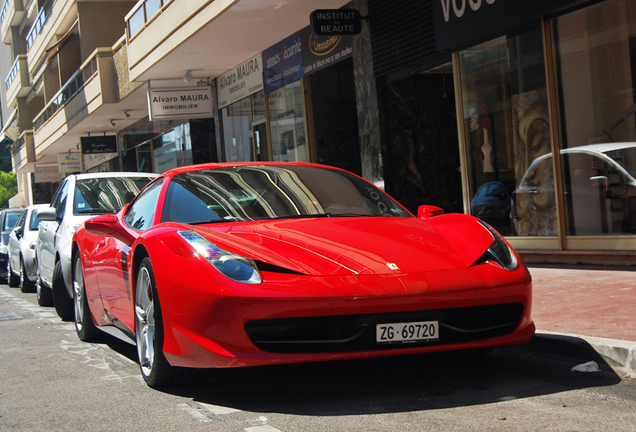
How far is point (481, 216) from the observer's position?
10.8 m

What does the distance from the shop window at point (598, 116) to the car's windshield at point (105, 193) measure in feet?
17.0

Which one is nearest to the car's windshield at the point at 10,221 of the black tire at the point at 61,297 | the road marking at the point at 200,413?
the black tire at the point at 61,297

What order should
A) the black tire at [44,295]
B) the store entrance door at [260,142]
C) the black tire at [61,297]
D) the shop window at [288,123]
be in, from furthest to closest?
1. the store entrance door at [260,142]
2. the shop window at [288,123]
3. the black tire at [44,295]
4. the black tire at [61,297]

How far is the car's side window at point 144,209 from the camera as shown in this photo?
17.3 ft

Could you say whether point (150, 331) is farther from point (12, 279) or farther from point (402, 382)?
point (12, 279)

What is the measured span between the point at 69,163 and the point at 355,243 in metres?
38.0

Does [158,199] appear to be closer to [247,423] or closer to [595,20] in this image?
[247,423]

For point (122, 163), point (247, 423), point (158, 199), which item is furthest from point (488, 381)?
point (122, 163)

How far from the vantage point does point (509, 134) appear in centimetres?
1029

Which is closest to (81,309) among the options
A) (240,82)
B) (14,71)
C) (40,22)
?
(240,82)

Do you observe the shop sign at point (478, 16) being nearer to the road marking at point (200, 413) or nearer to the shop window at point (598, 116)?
the shop window at point (598, 116)

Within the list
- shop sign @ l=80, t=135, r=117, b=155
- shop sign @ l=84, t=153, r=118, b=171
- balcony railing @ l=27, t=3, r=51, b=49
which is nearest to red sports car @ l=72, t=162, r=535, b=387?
shop sign @ l=80, t=135, r=117, b=155

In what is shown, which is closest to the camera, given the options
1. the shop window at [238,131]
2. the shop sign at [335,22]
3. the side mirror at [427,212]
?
the side mirror at [427,212]

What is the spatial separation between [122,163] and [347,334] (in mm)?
29414
